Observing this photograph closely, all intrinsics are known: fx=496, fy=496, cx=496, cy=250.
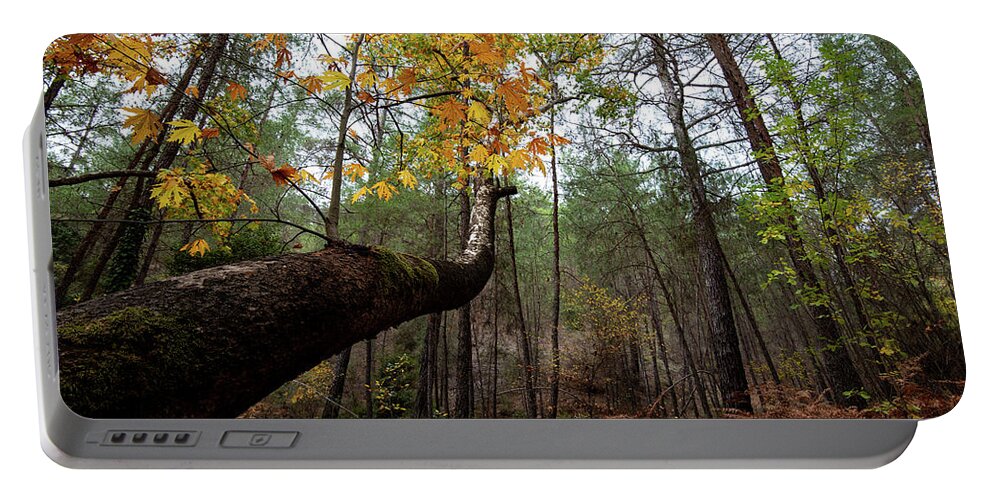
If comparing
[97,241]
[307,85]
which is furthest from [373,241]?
[97,241]

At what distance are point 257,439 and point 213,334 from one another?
49 cm

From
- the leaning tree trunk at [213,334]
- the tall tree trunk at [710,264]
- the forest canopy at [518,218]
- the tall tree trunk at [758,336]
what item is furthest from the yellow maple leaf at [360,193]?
the tall tree trunk at [758,336]

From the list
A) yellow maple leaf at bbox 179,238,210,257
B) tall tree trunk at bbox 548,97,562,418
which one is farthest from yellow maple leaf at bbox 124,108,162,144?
tall tree trunk at bbox 548,97,562,418

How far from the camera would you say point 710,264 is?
6.23 ft

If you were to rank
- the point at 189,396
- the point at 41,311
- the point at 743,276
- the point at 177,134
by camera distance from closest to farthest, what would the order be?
the point at 189,396, the point at 41,311, the point at 177,134, the point at 743,276

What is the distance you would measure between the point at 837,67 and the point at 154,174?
2527 millimetres

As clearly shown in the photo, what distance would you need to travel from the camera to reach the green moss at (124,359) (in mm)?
1404

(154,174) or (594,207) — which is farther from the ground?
(154,174)

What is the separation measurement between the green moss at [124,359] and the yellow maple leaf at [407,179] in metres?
0.86

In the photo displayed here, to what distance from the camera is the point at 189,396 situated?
1472mm

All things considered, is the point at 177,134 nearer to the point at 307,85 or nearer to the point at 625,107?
the point at 307,85

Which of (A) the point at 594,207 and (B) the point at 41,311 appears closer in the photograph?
(B) the point at 41,311

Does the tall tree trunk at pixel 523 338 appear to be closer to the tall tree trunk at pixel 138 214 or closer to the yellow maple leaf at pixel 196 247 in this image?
the yellow maple leaf at pixel 196 247

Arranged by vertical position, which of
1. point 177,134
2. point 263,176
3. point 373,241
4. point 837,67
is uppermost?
point 837,67
